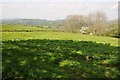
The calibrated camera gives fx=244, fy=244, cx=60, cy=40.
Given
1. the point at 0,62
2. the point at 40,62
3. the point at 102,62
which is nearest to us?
the point at 0,62

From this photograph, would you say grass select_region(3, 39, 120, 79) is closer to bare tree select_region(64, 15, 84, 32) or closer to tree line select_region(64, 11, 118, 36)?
tree line select_region(64, 11, 118, 36)

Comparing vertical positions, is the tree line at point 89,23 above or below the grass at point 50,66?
above

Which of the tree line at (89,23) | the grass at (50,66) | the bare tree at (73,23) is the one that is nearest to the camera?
the grass at (50,66)

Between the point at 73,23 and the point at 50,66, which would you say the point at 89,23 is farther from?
the point at 50,66

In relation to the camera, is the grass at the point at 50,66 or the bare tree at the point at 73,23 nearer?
the grass at the point at 50,66

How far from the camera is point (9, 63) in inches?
606

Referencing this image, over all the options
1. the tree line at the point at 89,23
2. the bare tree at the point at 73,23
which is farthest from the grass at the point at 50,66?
the bare tree at the point at 73,23

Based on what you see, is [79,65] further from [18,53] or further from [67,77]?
[18,53]

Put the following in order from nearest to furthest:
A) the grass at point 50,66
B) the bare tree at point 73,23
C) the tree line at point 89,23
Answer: the grass at point 50,66
the tree line at point 89,23
the bare tree at point 73,23

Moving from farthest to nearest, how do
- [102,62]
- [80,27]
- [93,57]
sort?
[80,27], [93,57], [102,62]

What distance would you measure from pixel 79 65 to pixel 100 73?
184 centimetres

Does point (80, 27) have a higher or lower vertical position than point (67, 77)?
higher

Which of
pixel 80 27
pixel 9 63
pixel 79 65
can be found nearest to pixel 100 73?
pixel 79 65

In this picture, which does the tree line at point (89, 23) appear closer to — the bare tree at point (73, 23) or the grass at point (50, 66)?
the bare tree at point (73, 23)
